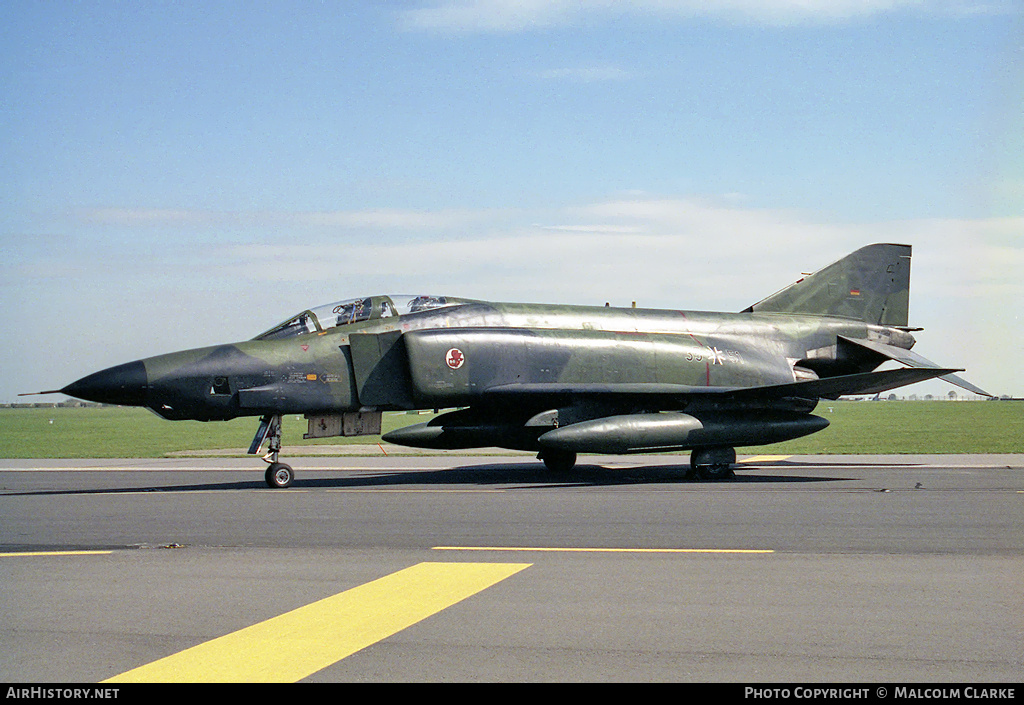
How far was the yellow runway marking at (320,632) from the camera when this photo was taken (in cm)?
516

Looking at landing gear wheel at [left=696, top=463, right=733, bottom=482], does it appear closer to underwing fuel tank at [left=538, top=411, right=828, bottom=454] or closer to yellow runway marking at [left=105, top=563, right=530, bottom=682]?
underwing fuel tank at [left=538, top=411, right=828, bottom=454]

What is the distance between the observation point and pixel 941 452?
2555 cm

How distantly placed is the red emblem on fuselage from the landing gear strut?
4.60m

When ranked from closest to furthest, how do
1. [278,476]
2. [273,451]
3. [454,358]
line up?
1. [278,476]
2. [273,451]
3. [454,358]

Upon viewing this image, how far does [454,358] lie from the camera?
18172mm

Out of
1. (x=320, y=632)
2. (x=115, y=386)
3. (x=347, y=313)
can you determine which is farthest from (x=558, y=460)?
(x=320, y=632)

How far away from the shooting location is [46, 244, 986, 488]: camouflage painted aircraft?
1670 centimetres

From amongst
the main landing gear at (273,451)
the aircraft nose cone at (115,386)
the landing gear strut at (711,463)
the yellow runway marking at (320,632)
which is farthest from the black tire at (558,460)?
the yellow runway marking at (320,632)

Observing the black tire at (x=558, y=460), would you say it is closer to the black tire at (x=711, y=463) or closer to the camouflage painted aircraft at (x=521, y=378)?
the camouflage painted aircraft at (x=521, y=378)

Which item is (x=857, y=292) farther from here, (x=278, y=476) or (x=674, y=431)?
(x=278, y=476)

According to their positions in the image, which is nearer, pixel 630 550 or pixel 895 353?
pixel 630 550

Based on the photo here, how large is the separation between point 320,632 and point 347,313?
Answer: 12.5 meters

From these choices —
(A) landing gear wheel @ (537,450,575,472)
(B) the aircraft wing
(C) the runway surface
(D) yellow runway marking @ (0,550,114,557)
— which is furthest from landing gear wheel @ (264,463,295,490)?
(D) yellow runway marking @ (0,550,114,557)
